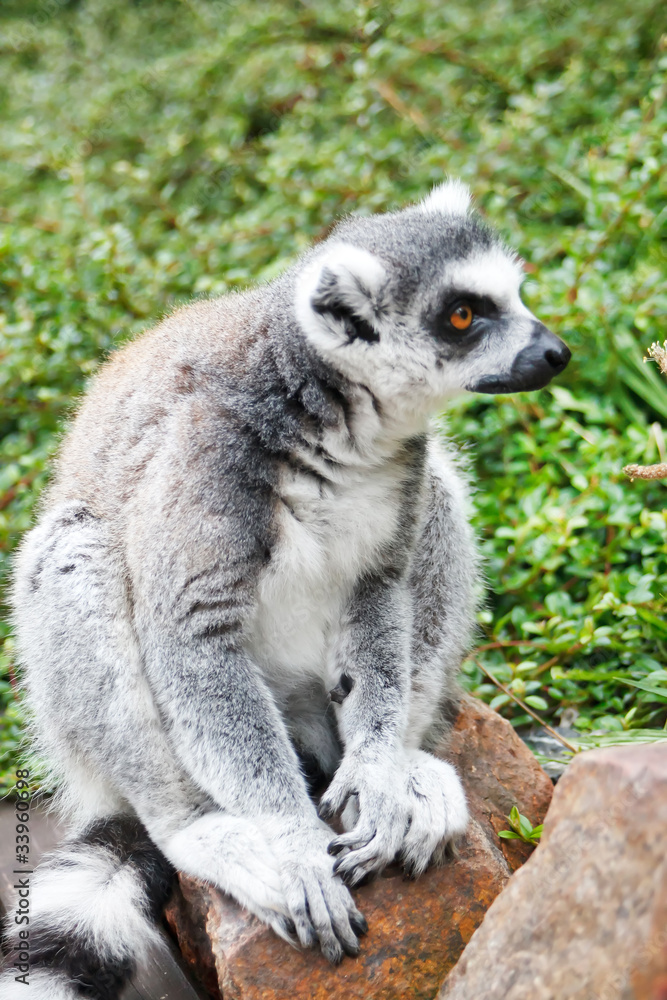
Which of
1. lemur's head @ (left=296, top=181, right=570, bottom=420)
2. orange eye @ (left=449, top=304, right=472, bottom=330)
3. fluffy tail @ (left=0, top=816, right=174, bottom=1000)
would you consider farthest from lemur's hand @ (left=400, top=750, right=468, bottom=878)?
orange eye @ (left=449, top=304, right=472, bottom=330)

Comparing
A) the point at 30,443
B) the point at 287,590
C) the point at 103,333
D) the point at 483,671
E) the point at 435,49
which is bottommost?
the point at 483,671

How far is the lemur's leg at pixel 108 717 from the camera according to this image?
10.0 ft

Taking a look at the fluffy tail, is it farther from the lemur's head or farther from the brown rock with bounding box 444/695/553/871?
the lemur's head

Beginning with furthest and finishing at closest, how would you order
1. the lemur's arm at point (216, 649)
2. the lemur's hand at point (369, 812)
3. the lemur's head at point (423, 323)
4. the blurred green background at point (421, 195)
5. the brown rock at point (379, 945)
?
1. the blurred green background at point (421, 195)
2. the lemur's head at point (423, 323)
3. the lemur's arm at point (216, 649)
4. the lemur's hand at point (369, 812)
5. the brown rock at point (379, 945)

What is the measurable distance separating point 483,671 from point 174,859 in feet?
6.53

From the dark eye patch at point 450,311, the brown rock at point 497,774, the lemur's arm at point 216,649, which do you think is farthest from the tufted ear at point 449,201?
the brown rock at point 497,774

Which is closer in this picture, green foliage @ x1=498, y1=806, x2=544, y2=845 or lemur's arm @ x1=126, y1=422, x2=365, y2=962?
lemur's arm @ x1=126, y1=422, x2=365, y2=962

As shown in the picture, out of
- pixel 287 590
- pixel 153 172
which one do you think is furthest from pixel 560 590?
pixel 153 172

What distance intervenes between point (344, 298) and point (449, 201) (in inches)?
32.6

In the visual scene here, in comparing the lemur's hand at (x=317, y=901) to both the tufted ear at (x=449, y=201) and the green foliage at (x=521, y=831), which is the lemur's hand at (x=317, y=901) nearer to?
the green foliage at (x=521, y=831)

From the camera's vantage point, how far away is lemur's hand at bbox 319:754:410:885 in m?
3.01

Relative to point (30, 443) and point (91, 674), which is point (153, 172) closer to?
point (30, 443)

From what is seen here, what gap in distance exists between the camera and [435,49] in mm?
8266

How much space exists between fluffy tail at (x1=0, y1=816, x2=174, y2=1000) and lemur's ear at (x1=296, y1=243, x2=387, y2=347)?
198 cm
